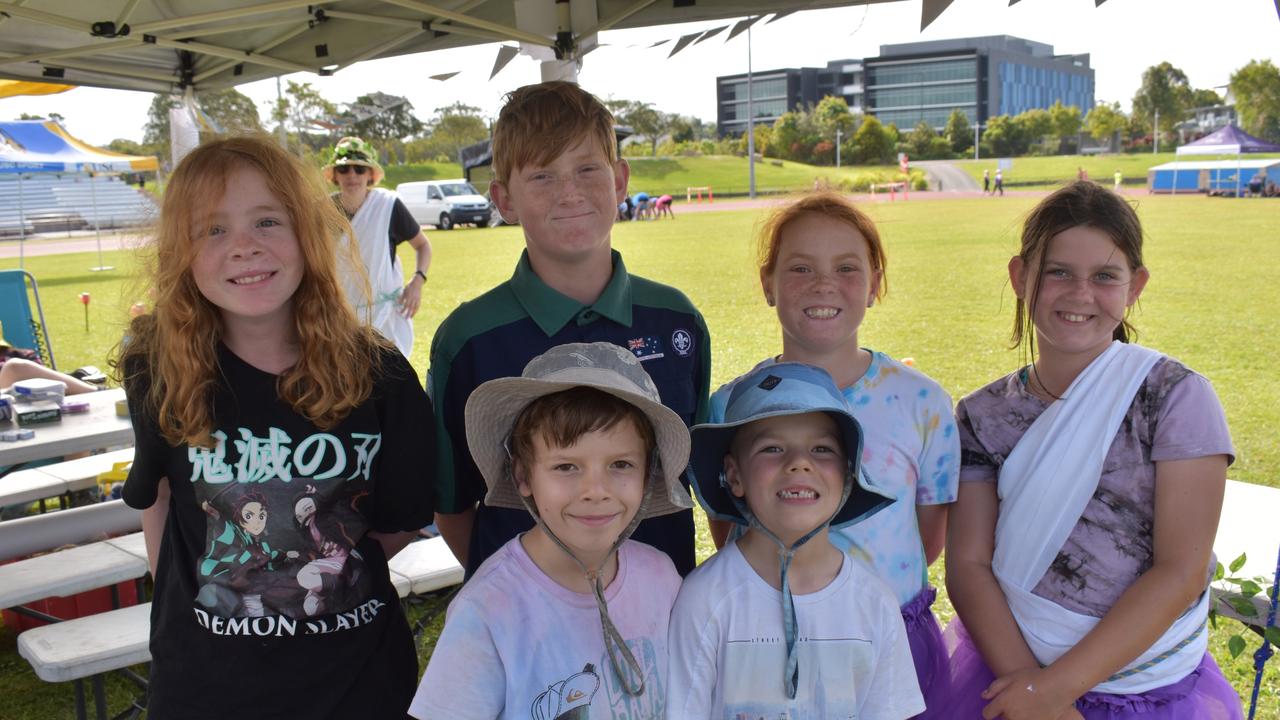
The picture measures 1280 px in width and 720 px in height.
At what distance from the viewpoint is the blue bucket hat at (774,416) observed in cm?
170

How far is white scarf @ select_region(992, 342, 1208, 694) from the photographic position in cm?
190

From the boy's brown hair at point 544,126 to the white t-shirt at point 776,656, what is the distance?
106 centimetres

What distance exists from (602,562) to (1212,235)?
936 inches

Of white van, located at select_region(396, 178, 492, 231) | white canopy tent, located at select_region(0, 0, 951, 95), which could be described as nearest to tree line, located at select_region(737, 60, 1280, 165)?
white van, located at select_region(396, 178, 492, 231)

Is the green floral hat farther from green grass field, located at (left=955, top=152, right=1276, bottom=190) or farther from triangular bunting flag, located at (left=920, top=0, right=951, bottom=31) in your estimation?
green grass field, located at (left=955, top=152, right=1276, bottom=190)

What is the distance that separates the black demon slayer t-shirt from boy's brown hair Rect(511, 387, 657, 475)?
0.36 m

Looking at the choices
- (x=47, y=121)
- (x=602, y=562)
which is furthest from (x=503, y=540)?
(x=47, y=121)

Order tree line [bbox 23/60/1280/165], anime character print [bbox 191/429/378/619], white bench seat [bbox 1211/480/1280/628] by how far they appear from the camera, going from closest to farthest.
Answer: anime character print [bbox 191/429/378/619] < white bench seat [bbox 1211/480/1280/628] < tree line [bbox 23/60/1280/165]

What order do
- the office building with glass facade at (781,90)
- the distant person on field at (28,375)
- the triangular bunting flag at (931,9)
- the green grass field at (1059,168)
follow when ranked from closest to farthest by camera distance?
the triangular bunting flag at (931,9), the distant person on field at (28,375), the green grass field at (1059,168), the office building with glass facade at (781,90)

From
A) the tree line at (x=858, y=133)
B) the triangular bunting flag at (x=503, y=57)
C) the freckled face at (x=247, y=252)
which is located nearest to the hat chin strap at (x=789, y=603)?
the freckled face at (x=247, y=252)

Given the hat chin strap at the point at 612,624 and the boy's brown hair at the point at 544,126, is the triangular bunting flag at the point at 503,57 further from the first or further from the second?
the hat chin strap at the point at 612,624

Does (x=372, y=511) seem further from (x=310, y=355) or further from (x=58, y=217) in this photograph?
(x=58, y=217)

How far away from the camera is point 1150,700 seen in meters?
1.90

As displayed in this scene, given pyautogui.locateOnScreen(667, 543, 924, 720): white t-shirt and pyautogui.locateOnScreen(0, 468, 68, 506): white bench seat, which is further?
pyautogui.locateOnScreen(0, 468, 68, 506): white bench seat
